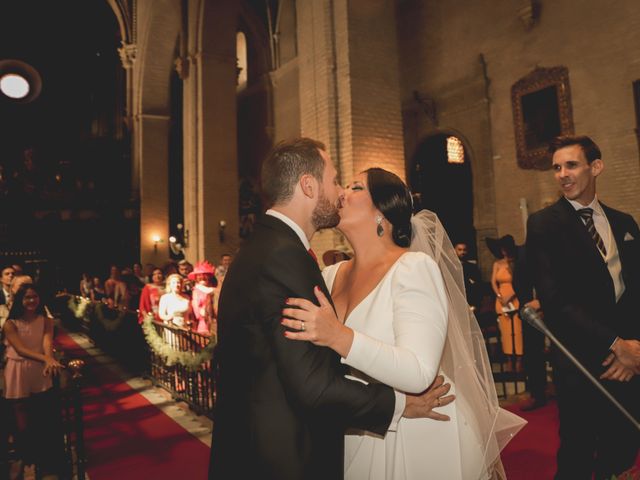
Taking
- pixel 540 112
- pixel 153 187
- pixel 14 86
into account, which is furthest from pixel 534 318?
pixel 14 86

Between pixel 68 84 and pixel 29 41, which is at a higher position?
pixel 29 41

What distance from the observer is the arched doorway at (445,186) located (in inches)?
599

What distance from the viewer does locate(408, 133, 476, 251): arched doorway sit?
1522cm

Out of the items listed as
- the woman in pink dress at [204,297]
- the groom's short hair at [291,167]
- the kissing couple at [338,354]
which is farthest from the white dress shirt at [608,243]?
the woman in pink dress at [204,297]

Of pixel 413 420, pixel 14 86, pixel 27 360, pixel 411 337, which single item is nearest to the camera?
pixel 411 337

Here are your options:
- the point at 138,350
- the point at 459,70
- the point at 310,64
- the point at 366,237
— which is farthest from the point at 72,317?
the point at 366,237

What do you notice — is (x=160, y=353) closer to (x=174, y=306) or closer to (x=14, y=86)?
(x=174, y=306)

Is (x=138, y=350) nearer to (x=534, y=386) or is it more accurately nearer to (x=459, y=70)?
(x=534, y=386)

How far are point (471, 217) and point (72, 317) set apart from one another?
13448 mm

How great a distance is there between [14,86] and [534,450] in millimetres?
25276

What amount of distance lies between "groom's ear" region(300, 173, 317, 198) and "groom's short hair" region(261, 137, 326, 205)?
14 millimetres

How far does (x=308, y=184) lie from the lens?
5.93 feet

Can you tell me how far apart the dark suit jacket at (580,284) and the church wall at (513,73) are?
8735 mm

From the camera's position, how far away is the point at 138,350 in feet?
→ 28.0
